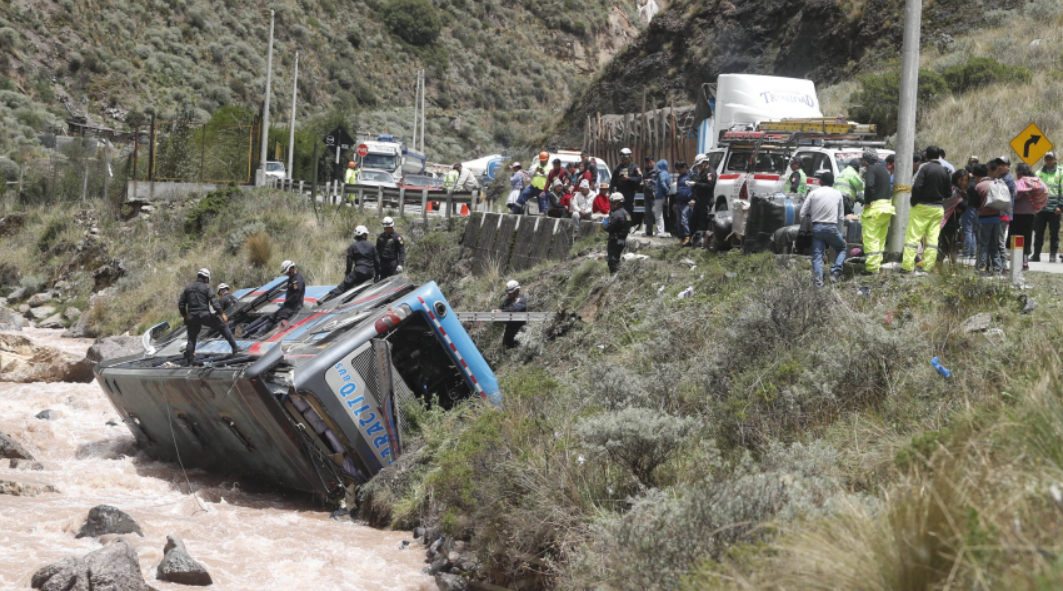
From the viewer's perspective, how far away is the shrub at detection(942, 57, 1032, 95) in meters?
29.7

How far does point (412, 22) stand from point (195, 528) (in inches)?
3038

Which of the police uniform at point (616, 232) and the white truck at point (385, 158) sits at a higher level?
the white truck at point (385, 158)

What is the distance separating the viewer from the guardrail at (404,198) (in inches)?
1193

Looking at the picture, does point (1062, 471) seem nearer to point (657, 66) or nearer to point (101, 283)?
point (101, 283)

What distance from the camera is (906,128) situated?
12.9 m

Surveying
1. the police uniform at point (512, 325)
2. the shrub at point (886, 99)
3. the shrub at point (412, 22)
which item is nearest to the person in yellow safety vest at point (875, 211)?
the police uniform at point (512, 325)

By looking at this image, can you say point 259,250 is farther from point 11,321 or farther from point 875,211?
point 875,211

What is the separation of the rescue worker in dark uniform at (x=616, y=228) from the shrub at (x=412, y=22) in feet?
234

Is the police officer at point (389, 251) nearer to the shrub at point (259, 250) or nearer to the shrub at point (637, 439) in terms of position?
the shrub at point (637, 439)

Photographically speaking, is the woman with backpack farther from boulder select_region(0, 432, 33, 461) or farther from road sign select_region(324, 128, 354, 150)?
road sign select_region(324, 128, 354, 150)

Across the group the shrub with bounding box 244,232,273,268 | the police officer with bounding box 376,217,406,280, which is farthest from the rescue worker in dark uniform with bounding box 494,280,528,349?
the shrub with bounding box 244,232,273,268

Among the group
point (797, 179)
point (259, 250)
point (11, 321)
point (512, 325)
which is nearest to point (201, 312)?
point (512, 325)

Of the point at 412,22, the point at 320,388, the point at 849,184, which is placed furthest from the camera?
the point at 412,22

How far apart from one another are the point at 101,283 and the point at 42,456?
18.6 m
